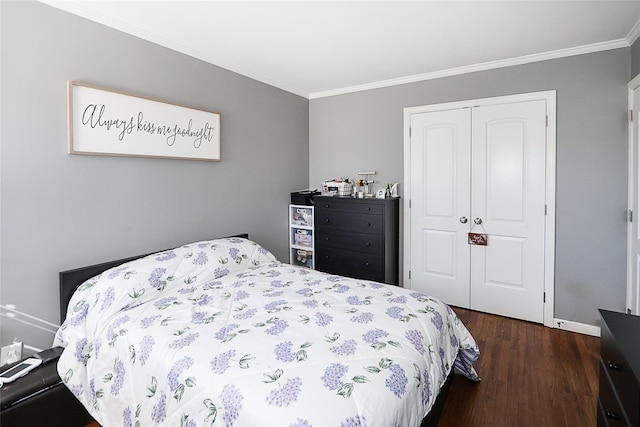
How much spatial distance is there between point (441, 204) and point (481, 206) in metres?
0.37

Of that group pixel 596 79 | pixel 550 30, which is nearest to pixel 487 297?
pixel 596 79

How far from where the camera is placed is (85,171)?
86.6 inches

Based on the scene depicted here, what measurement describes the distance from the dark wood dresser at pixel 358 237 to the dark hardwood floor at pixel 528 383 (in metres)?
1.05

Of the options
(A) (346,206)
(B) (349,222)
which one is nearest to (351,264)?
(B) (349,222)

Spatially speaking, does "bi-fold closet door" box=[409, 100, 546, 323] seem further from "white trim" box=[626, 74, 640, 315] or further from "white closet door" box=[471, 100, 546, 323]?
"white trim" box=[626, 74, 640, 315]

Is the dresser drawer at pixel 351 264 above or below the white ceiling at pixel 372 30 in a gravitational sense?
below

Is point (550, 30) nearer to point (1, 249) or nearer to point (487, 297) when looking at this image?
point (487, 297)

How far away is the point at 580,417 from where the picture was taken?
1.89m

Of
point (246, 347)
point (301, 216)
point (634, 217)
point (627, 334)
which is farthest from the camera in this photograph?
point (301, 216)

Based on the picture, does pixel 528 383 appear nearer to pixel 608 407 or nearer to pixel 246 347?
pixel 608 407

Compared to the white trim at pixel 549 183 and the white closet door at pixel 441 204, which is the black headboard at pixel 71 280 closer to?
the white closet door at pixel 441 204

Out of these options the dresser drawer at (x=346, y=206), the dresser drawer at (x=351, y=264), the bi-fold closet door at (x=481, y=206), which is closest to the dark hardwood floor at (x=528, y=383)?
the bi-fold closet door at (x=481, y=206)

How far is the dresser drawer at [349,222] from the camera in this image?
3.43m

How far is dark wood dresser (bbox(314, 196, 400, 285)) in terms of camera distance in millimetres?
3424
